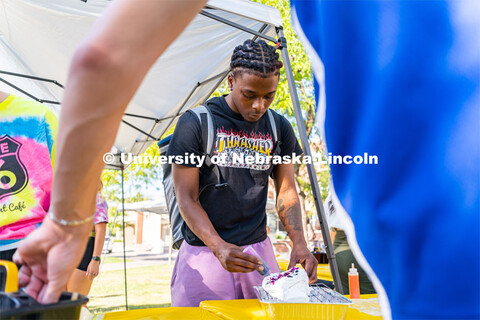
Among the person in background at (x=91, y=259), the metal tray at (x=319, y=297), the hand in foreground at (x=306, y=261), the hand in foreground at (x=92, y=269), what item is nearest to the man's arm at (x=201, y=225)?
the metal tray at (x=319, y=297)

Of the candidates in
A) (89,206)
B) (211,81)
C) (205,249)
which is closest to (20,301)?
(89,206)

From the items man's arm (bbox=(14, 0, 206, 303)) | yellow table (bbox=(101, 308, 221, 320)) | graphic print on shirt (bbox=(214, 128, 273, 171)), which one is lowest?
yellow table (bbox=(101, 308, 221, 320))

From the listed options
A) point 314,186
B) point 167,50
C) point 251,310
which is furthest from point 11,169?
point 167,50

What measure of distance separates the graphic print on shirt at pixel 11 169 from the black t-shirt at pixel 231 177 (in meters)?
0.58

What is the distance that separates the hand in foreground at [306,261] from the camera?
1.79 m

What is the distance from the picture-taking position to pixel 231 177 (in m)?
1.82

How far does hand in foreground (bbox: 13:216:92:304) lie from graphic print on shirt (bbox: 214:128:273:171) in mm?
1171

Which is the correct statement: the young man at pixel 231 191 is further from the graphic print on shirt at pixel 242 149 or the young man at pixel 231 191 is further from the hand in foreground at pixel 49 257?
the hand in foreground at pixel 49 257

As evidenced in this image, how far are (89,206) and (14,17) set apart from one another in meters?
3.66

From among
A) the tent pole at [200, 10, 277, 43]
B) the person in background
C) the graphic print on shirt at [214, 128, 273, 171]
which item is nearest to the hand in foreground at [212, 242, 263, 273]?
the graphic print on shirt at [214, 128, 273, 171]

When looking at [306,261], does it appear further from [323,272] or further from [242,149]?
[323,272]

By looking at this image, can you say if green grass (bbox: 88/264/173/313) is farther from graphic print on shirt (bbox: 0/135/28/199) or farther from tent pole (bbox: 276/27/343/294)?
graphic print on shirt (bbox: 0/135/28/199)

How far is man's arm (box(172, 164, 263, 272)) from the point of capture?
151 centimetres

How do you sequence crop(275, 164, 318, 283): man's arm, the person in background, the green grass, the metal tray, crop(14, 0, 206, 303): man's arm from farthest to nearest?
the green grass < the person in background < crop(275, 164, 318, 283): man's arm < the metal tray < crop(14, 0, 206, 303): man's arm
